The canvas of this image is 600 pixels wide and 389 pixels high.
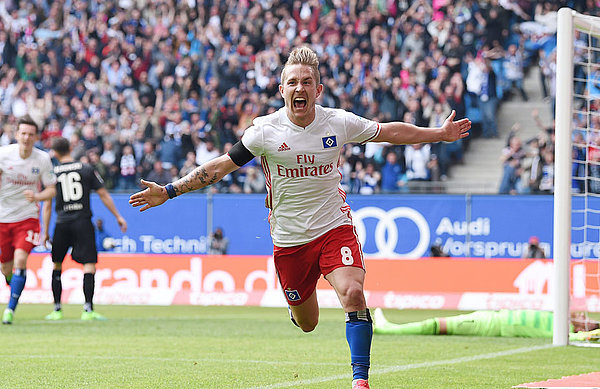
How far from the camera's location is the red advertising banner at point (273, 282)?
625 inches

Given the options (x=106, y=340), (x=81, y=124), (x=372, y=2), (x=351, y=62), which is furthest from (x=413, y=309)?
(x=81, y=124)

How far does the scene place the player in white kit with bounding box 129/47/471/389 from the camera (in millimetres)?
6645

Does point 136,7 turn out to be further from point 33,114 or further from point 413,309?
point 413,309

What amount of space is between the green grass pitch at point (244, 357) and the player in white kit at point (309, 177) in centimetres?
99

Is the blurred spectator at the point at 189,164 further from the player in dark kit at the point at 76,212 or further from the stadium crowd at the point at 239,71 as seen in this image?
the player in dark kit at the point at 76,212

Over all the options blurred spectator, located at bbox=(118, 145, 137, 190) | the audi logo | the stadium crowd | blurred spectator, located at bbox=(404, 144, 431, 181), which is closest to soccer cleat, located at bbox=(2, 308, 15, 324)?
the audi logo

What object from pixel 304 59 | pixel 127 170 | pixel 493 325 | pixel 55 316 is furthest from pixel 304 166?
pixel 127 170

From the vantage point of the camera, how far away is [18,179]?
13422 mm

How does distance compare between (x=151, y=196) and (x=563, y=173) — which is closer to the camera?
(x=151, y=196)

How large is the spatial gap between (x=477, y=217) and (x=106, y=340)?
944 centimetres

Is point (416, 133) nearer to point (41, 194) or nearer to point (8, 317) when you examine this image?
point (41, 194)

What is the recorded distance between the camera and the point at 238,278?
1734cm

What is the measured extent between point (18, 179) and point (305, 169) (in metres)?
7.62

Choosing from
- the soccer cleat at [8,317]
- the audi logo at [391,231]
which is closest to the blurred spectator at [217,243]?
the audi logo at [391,231]
